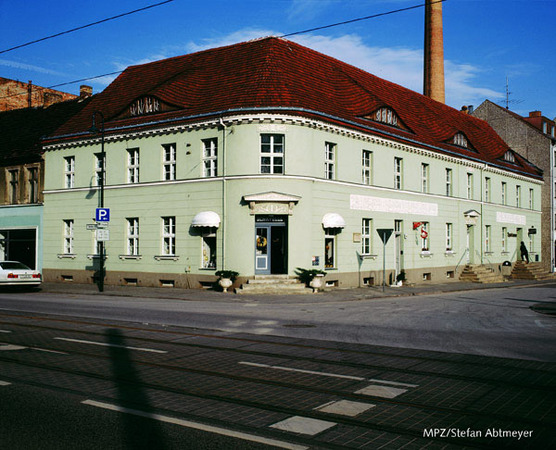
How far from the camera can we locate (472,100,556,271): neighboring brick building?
49875mm

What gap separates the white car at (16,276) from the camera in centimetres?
2684

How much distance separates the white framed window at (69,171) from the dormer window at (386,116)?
17468 millimetres

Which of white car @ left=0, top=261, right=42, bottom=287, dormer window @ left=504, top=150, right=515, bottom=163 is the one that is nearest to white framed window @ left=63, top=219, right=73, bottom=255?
white car @ left=0, top=261, right=42, bottom=287

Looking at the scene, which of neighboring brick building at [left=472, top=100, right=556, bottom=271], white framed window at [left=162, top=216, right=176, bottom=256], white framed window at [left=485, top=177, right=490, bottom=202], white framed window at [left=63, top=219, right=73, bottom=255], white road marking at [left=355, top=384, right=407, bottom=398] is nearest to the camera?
white road marking at [left=355, top=384, right=407, bottom=398]

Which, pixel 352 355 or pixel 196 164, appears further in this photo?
pixel 196 164

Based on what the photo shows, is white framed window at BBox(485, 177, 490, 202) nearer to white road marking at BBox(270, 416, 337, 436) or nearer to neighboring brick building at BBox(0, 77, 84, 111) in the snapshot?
neighboring brick building at BBox(0, 77, 84, 111)

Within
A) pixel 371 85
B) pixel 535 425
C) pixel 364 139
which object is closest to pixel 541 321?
pixel 535 425

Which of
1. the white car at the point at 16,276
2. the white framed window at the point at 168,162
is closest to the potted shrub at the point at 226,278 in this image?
the white framed window at the point at 168,162

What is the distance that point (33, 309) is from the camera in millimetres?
18531

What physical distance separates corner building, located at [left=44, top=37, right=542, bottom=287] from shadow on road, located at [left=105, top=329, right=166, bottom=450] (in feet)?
50.2

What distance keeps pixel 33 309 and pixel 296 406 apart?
1397 centimetres

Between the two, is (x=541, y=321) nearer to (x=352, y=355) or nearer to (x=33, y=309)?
(x=352, y=355)

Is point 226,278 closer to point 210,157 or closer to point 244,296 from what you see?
point 244,296

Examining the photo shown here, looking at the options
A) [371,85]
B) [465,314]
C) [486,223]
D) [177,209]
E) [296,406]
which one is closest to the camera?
[296,406]
